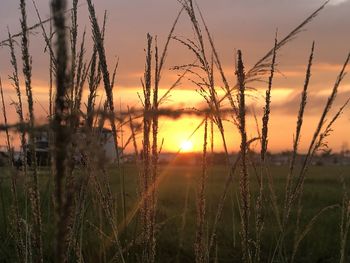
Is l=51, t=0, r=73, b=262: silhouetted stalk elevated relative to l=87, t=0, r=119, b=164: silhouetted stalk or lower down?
lower down

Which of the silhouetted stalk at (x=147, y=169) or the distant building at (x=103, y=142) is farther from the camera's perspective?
the silhouetted stalk at (x=147, y=169)

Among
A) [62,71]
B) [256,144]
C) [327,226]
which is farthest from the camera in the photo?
[327,226]

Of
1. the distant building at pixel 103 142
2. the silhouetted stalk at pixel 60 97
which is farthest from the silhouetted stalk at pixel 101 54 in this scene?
the silhouetted stalk at pixel 60 97

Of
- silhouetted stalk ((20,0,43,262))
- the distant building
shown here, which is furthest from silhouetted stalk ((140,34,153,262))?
silhouetted stalk ((20,0,43,262))

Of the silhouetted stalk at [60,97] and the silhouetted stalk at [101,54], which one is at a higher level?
the silhouetted stalk at [101,54]

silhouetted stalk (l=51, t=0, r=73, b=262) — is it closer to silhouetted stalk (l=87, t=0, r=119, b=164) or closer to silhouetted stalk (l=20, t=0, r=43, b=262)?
silhouetted stalk (l=20, t=0, r=43, b=262)

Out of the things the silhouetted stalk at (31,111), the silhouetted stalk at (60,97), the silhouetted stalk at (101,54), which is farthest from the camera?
the silhouetted stalk at (101,54)

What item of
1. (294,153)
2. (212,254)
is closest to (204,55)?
(294,153)

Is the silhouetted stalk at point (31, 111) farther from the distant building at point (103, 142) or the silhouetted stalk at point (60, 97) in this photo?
the silhouetted stalk at point (60, 97)

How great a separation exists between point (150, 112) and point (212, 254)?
503cm

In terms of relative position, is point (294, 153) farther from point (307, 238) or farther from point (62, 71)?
point (307, 238)

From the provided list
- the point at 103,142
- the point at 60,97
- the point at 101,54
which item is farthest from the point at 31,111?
the point at 60,97

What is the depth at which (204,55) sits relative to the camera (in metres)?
2.10

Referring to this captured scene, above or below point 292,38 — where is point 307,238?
below
